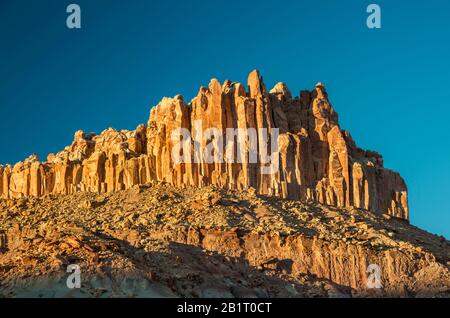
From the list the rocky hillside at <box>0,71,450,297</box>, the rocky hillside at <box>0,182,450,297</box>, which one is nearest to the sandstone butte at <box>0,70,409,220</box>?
the rocky hillside at <box>0,71,450,297</box>

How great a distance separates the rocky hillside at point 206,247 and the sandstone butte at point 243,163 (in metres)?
1.97

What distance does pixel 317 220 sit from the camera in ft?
380

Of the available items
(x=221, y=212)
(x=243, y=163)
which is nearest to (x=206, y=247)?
(x=221, y=212)

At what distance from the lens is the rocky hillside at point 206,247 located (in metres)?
98.1

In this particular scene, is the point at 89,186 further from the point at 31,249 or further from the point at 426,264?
the point at 426,264

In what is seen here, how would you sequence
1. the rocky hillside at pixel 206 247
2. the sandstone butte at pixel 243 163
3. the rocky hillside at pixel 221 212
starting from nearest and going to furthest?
1. the rocky hillside at pixel 206 247
2. the rocky hillside at pixel 221 212
3. the sandstone butte at pixel 243 163

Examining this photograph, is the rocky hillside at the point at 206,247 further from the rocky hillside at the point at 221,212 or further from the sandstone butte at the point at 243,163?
the sandstone butte at the point at 243,163

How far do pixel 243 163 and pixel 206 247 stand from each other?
Answer: 14641 millimetres

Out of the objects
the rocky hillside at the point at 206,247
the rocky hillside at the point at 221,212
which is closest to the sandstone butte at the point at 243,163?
the rocky hillside at the point at 221,212

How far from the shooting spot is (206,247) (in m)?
108

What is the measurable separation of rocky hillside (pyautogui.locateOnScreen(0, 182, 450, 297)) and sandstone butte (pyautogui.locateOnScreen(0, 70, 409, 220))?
1.97m
